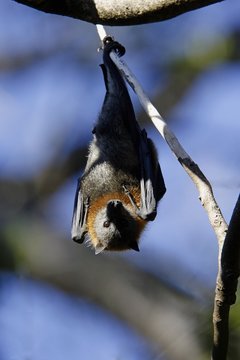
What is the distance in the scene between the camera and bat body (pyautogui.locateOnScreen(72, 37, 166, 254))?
5582 millimetres

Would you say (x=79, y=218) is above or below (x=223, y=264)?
above

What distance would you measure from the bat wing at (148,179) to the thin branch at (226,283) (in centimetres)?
240

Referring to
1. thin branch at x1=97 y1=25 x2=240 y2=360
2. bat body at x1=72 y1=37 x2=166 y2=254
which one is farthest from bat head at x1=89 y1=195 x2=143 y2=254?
thin branch at x1=97 y1=25 x2=240 y2=360

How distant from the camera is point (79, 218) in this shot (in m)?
5.84

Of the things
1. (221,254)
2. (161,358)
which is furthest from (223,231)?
(161,358)

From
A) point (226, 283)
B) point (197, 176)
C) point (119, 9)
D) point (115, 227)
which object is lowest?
point (226, 283)

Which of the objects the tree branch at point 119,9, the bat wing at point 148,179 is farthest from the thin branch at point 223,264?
the bat wing at point 148,179

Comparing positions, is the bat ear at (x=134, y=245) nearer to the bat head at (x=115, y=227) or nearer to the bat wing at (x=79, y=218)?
the bat head at (x=115, y=227)

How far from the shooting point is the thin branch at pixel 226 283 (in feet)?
9.96

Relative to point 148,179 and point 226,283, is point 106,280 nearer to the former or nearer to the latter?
point 148,179

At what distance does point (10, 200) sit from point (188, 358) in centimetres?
382

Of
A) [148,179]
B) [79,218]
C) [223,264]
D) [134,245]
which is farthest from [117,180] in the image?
[223,264]

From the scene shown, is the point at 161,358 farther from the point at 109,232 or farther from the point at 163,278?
the point at 163,278

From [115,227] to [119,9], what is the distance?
2.72m
